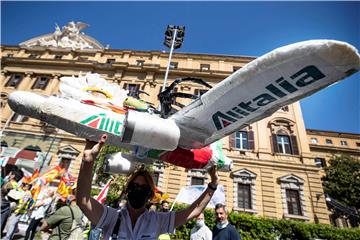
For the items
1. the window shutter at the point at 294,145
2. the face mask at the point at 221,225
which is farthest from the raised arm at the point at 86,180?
the window shutter at the point at 294,145

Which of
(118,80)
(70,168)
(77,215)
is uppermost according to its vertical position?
(118,80)

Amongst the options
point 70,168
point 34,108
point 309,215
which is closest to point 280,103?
point 34,108

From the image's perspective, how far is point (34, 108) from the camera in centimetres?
212

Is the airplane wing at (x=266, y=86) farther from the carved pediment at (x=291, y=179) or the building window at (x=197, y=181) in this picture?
the carved pediment at (x=291, y=179)

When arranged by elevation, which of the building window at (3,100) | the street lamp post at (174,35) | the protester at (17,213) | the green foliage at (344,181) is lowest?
the protester at (17,213)

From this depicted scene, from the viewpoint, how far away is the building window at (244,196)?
45.2ft

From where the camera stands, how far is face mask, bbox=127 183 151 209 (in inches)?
71.7

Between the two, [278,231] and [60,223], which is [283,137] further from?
[60,223]

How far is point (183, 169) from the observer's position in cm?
1526

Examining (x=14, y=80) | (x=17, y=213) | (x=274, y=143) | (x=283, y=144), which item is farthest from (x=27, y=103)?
(x=14, y=80)

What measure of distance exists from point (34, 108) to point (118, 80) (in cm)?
1872

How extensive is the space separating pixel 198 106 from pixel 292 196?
15195 mm

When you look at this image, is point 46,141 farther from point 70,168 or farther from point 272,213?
point 272,213

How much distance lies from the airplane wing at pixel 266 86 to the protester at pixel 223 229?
8.00 ft
